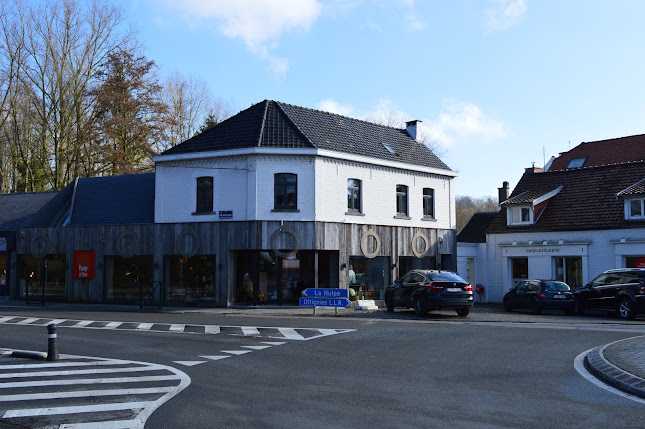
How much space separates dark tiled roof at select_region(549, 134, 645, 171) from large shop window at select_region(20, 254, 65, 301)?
32415 millimetres

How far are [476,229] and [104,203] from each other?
2250 cm

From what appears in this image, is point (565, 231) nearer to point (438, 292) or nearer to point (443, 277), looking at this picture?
point (443, 277)

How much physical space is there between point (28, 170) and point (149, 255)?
19.2 m

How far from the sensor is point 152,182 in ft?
106

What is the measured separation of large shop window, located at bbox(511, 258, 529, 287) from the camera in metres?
32.8

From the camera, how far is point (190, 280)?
28438 millimetres

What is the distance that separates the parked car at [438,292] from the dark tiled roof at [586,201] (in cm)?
1068

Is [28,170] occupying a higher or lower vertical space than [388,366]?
higher

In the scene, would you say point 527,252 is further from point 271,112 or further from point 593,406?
point 593,406

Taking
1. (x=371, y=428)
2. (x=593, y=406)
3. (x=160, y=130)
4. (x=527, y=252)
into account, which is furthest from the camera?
(x=160, y=130)

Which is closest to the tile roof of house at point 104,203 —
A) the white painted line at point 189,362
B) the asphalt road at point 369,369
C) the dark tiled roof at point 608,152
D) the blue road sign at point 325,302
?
the asphalt road at point 369,369

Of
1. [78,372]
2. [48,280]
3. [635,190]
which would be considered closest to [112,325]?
[78,372]

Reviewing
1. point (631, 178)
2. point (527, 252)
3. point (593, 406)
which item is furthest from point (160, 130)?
point (593, 406)

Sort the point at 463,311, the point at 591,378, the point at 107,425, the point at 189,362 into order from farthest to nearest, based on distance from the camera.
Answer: the point at 463,311 < the point at 189,362 < the point at 591,378 < the point at 107,425
